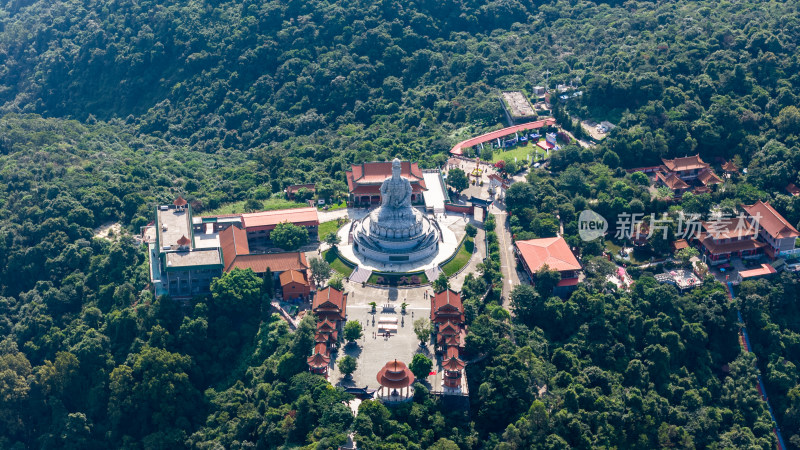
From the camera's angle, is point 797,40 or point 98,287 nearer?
point 98,287

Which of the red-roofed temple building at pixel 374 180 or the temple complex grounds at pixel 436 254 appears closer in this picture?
the temple complex grounds at pixel 436 254

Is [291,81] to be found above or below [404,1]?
below

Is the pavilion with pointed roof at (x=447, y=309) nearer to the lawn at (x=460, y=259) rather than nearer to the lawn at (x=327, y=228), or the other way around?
the lawn at (x=460, y=259)

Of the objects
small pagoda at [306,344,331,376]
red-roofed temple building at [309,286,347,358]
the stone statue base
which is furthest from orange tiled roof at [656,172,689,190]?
Answer: small pagoda at [306,344,331,376]

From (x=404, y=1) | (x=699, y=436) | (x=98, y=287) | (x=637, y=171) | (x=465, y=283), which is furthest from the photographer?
(x=404, y=1)

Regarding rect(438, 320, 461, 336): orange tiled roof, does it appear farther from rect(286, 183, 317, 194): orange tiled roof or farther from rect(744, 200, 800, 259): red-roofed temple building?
rect(744, 200, 800, 259): red-roofed temple building

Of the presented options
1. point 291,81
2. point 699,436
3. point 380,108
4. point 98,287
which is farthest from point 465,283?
point 291,81

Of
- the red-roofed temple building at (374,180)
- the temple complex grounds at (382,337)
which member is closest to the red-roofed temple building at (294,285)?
the temple complex grounds at (382,337)

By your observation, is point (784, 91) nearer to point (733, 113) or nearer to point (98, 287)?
point (733, 113)
